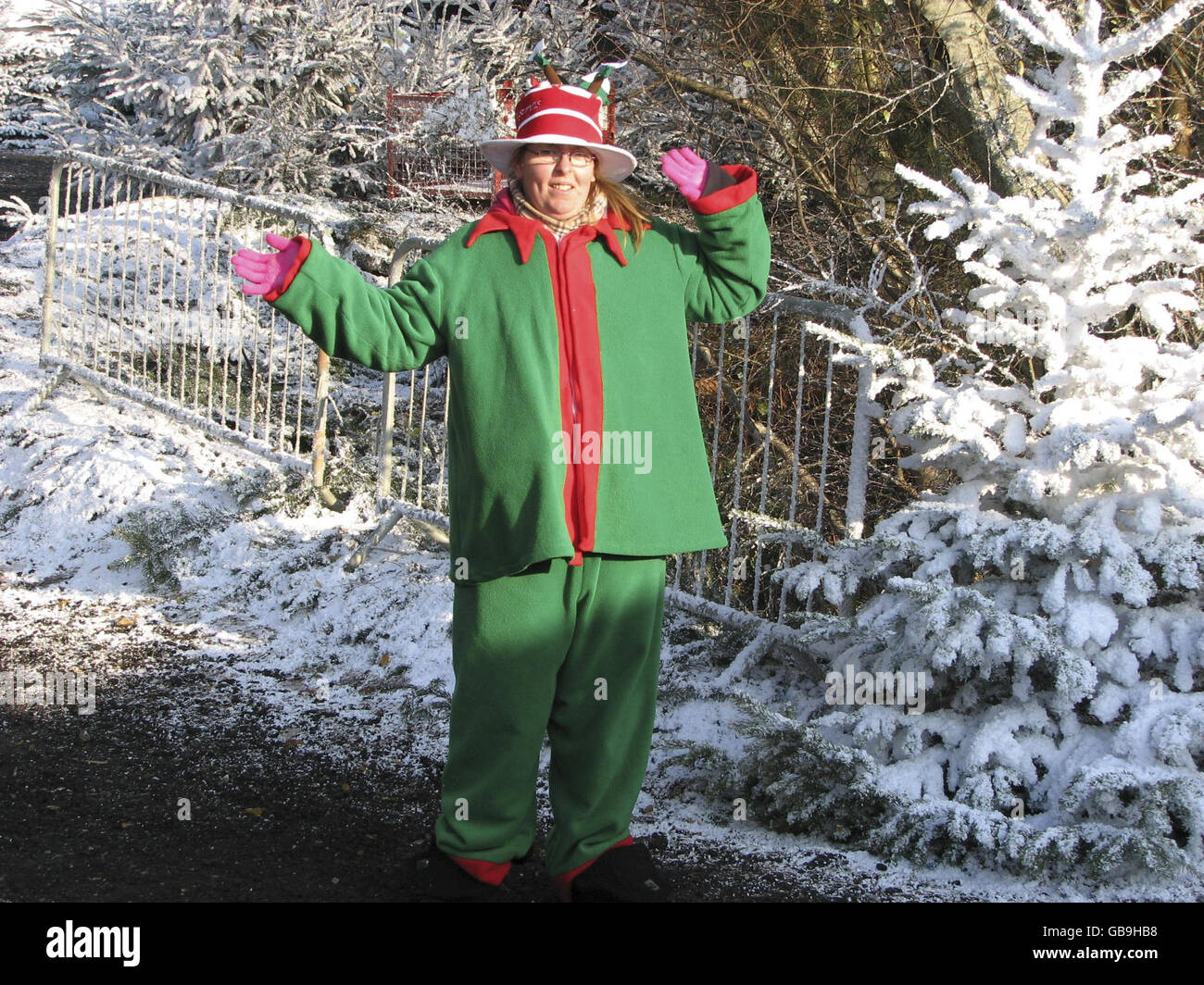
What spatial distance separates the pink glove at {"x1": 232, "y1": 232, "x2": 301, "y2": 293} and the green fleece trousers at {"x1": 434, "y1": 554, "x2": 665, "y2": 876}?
806 millimetres

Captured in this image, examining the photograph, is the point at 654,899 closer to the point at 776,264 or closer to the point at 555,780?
the point at 555,780

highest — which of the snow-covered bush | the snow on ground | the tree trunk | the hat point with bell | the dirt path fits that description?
the snow-covered bush

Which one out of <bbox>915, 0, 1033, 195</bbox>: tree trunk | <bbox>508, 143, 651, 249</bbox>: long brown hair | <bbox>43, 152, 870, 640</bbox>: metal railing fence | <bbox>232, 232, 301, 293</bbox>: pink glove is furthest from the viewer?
<bbox>915, 0, 1033, 195</bbox>: tree trunk

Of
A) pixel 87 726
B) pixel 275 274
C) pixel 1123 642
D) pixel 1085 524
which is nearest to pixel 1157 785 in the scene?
pixel 1123 642

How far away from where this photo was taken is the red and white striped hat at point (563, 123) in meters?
2.65

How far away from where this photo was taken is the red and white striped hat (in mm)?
2648

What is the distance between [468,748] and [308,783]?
1.00 meters

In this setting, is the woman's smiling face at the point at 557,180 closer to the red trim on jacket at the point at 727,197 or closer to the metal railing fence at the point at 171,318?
the red trim on jacket at the point at 727,197

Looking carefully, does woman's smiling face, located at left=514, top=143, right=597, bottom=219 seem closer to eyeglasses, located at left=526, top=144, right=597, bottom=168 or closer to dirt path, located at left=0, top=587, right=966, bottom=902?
eyeglasses, located at left=526, top=144, right=597, bottom=168

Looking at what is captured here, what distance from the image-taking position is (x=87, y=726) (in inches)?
152

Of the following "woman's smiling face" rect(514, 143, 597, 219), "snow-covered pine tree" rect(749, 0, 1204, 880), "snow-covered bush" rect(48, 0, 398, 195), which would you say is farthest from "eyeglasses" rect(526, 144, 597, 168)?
"snow-covered bush" rect(48, 0, 398, 195)

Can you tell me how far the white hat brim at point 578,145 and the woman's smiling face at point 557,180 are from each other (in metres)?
0.03

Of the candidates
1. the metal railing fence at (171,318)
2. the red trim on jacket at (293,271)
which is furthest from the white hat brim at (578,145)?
the metal railing fence at (171,318)

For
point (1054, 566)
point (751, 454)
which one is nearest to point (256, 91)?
point (751, 454)
